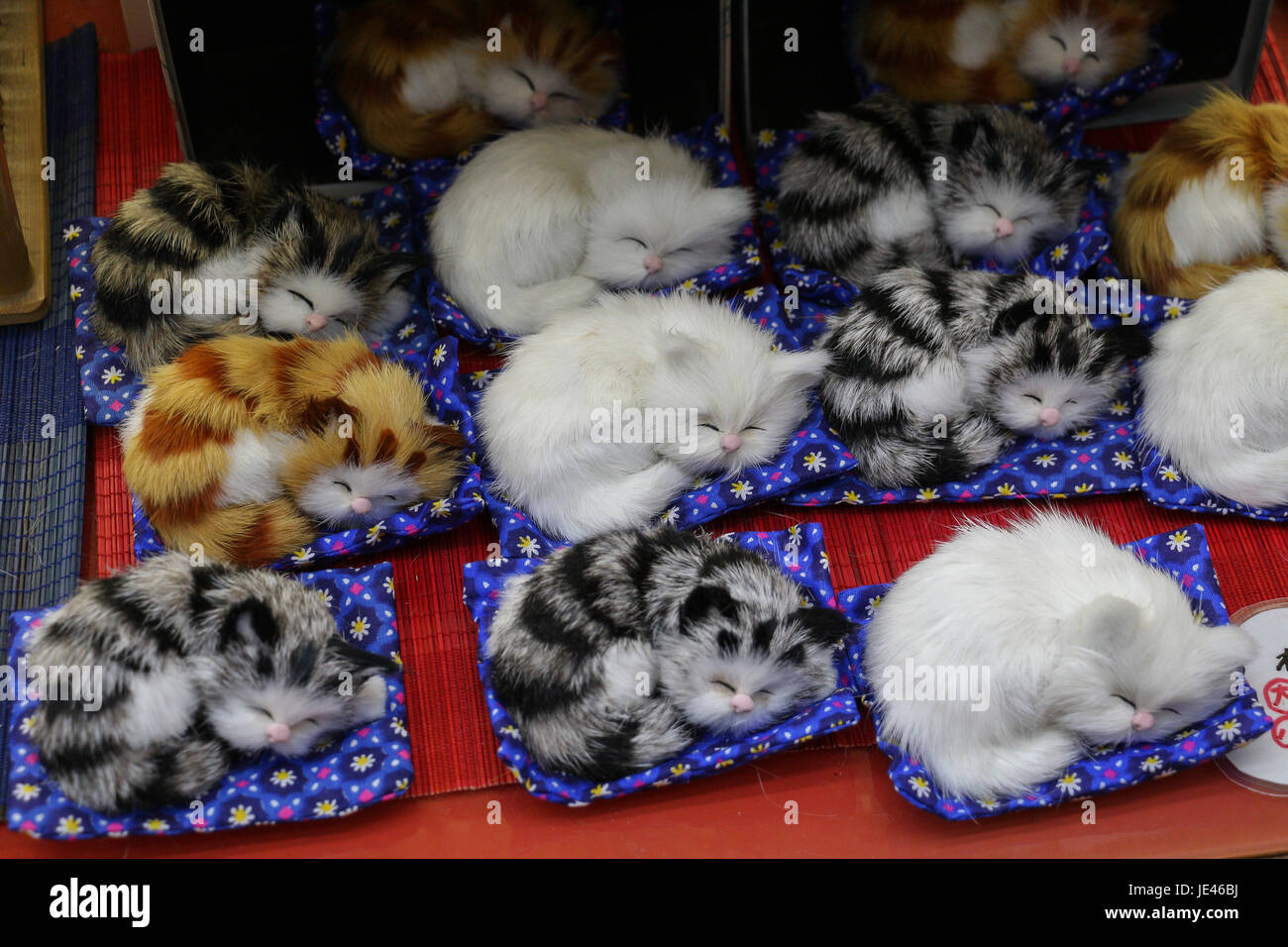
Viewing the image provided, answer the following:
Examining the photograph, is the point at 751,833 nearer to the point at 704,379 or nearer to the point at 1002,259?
the point at 704,379

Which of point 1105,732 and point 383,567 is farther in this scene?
point 383,567

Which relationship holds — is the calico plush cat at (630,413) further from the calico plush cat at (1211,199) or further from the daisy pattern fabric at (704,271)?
the calico plush cat at (1211,199)

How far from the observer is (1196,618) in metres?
2.83

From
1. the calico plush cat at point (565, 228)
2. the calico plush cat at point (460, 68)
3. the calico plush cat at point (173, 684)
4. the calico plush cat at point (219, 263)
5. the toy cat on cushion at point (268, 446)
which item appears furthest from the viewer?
the calico plush cat at point (460, 68)

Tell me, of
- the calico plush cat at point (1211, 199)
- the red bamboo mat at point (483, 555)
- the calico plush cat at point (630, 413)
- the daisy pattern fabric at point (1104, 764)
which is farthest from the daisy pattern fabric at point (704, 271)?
the daisy pattern fabric at point (1104, 764)

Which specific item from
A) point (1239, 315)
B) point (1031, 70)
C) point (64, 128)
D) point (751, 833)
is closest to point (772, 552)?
point (751, 833)

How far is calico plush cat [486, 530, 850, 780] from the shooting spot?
2.62 metres

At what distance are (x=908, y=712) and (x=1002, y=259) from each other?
1.21 metres

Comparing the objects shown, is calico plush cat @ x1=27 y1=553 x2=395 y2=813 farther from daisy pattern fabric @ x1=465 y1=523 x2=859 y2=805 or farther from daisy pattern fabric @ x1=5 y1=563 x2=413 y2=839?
daisy pattern fabric @ x1=465 y1=523 x2=859 y2=805

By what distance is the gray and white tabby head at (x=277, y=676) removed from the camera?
256 cm

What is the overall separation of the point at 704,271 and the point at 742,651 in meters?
1.10

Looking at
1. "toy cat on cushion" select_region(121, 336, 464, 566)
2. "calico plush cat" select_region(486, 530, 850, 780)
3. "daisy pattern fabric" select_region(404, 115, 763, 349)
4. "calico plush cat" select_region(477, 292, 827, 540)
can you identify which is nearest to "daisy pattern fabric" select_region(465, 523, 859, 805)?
"calico plush cat" select_region(486, 530, 850, 780)

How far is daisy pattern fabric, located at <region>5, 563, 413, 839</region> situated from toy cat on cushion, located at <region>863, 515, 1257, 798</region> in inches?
36.4

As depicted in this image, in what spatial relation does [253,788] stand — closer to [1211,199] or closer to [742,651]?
[742,651]
